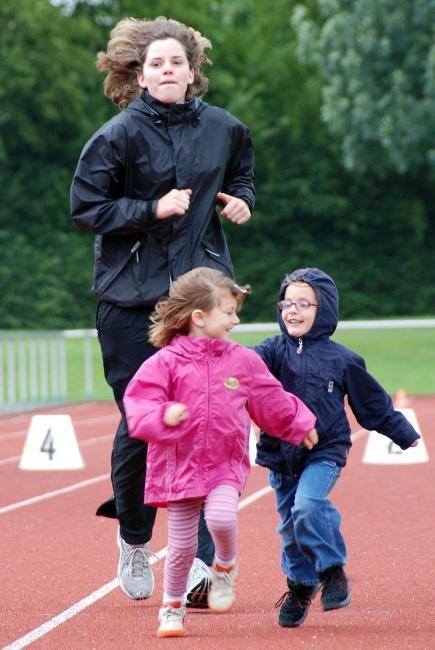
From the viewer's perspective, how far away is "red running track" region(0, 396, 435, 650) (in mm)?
5008

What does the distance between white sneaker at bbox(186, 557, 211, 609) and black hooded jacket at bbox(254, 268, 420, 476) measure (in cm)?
52

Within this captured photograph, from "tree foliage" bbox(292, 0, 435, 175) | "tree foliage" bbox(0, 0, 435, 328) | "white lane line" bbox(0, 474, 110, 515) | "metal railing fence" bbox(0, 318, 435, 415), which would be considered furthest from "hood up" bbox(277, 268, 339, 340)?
"tree foliage" bbox(0, 0, 435, 328)

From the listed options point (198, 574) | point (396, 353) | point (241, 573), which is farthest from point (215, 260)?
point (396, 353)

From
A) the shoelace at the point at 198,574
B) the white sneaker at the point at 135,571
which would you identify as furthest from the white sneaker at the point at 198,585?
the white sneaker at the point at 135,571

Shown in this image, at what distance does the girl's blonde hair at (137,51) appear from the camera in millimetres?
5609

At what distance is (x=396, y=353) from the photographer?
1219 inches

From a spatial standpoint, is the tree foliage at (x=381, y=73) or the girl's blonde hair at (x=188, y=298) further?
the tree foliage at (x=381, y=73)

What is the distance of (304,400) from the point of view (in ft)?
17.3

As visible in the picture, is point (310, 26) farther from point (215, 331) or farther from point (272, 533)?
point (215, 331)

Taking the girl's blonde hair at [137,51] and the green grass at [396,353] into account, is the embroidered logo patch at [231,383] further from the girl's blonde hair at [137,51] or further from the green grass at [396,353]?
the green grass at [396,353]

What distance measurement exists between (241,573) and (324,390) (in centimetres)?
163

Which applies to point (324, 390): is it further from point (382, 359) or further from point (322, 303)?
A: point (382, 359)

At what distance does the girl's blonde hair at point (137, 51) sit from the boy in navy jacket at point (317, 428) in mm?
914

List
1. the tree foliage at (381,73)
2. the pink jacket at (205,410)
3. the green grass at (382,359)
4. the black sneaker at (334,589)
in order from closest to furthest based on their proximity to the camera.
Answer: the pink jacket at (205,410), the black sneaker at (334,589), the green grass at (382,359), the tree foliage at (381,73)
